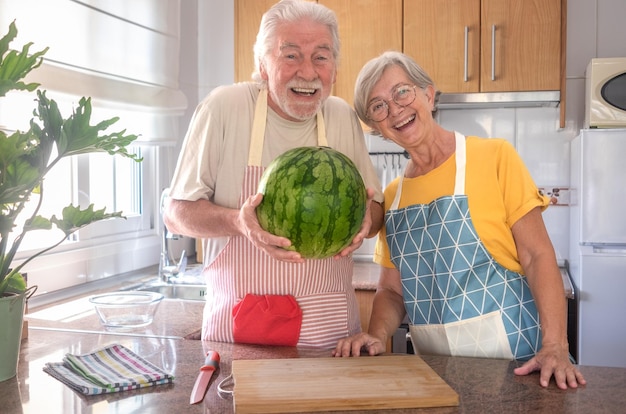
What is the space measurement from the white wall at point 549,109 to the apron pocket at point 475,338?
7.70ft

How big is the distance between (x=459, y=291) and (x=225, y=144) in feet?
2.45

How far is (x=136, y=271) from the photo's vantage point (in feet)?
10.9

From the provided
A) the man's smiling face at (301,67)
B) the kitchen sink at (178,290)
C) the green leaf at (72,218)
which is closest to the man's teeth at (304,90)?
the man's smiling face at (301,67)

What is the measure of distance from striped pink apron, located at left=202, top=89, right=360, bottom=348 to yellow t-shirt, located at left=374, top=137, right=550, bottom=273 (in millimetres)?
362

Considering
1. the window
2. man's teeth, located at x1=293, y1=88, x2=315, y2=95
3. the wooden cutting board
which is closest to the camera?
the wooden cutting board

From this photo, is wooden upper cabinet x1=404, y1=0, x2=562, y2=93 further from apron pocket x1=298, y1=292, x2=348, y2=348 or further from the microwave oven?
apron pocket x1=298, y1=292, x2=348, y2=348

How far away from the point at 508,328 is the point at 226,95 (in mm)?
989

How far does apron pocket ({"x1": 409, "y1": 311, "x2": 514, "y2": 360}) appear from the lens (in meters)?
1.66

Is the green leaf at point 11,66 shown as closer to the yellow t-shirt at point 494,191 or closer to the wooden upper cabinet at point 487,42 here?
the yellow t-shirt at point 494,191

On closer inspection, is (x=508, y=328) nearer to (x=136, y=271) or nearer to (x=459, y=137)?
(x=459, y=137)

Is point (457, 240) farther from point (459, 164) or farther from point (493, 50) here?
point (493, 50)

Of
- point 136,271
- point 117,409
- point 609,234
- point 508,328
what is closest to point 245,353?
point 117,409

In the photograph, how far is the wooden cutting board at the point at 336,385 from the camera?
45.9 inches

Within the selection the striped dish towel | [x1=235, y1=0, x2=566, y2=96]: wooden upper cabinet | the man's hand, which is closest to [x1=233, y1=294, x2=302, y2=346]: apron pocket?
the man's hand
